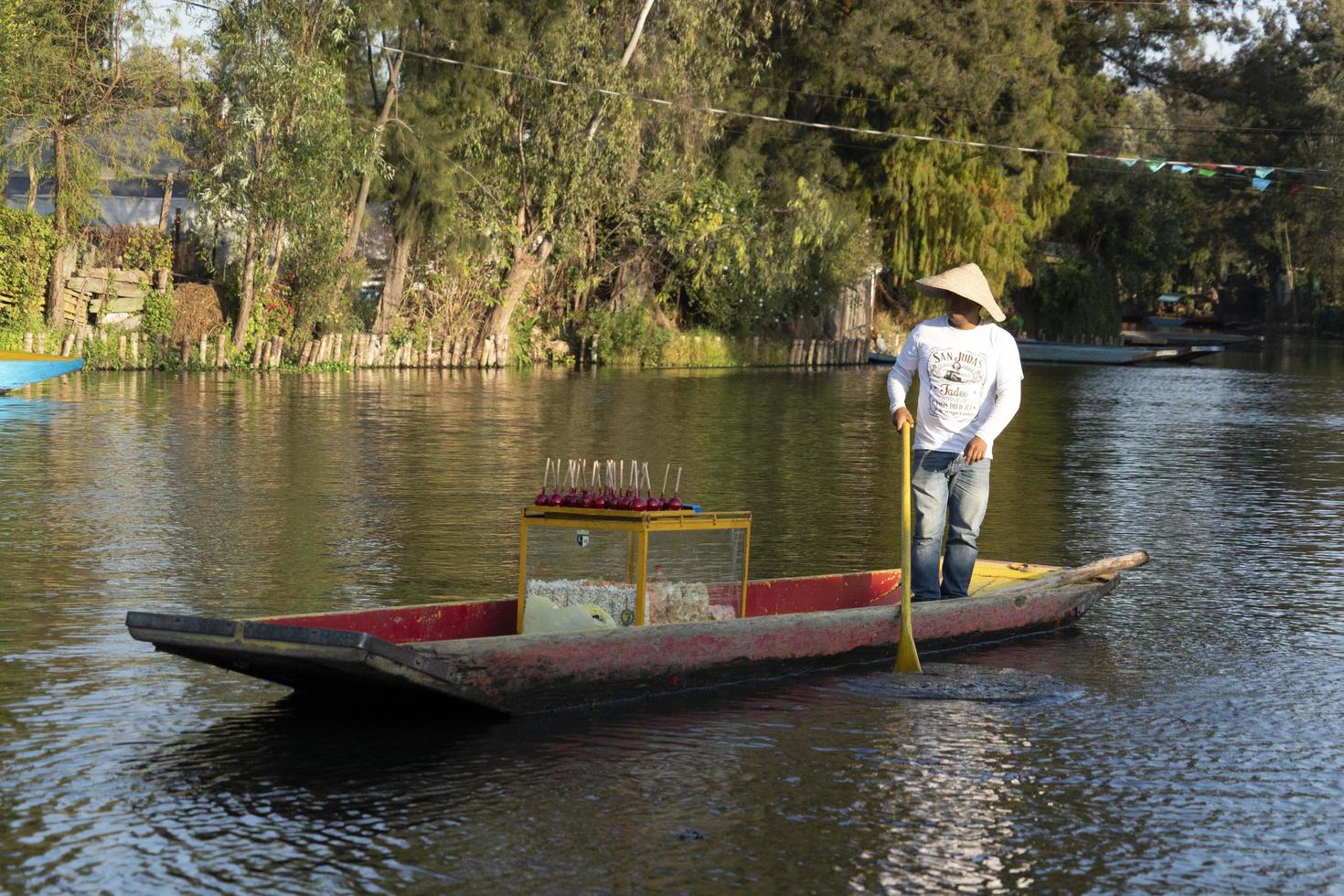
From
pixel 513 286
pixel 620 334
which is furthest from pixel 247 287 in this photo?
pixel 620 334

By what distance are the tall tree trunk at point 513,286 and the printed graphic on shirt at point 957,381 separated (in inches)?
1388

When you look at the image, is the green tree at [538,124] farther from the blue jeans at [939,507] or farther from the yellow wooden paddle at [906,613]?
the yellow wooden paddle at [906,613]

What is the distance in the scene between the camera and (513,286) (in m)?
45.9

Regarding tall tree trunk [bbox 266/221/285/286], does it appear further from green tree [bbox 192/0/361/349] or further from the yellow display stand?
the yellow display stand

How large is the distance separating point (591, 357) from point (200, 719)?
4072 centimetres

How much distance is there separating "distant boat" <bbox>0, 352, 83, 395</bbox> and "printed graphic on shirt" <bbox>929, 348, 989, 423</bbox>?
69.6 ft

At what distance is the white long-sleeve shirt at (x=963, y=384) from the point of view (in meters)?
10.8

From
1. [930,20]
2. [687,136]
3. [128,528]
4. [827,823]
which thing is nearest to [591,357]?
[687,136]

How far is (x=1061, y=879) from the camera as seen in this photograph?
6.52m

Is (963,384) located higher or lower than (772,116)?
lower

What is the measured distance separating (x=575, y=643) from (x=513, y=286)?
37.7 metres

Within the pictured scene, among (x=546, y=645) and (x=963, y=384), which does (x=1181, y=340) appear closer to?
(x=963, y=384)

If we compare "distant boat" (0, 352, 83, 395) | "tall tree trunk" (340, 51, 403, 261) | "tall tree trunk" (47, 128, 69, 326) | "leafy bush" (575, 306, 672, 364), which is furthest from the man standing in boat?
"leafy bush" (575, 306, 672, 364)

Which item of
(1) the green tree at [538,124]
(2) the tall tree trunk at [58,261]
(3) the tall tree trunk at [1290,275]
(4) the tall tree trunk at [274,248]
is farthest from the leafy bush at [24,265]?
(3) the tall tree trunk at [1290,275]
